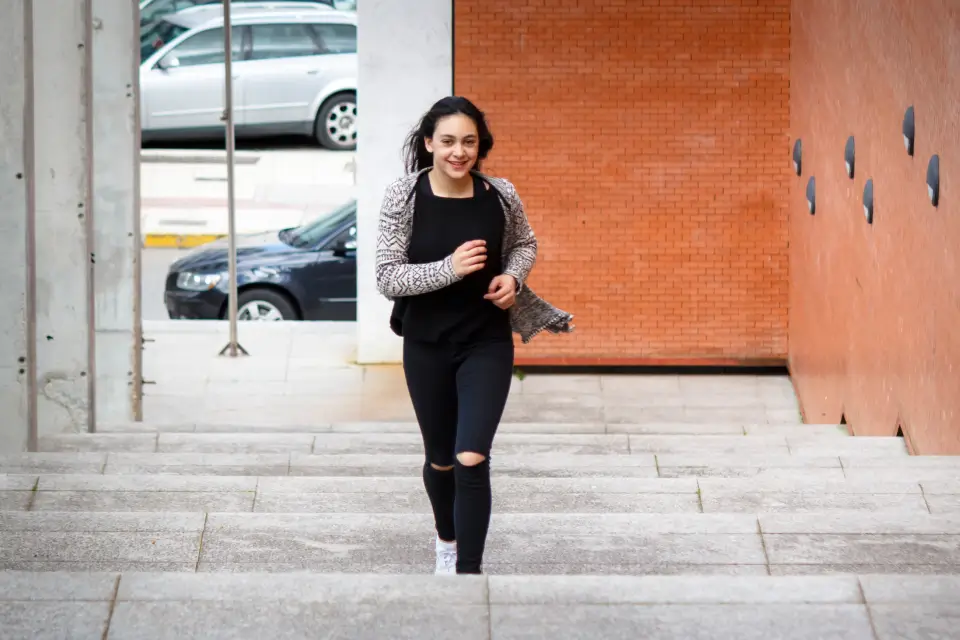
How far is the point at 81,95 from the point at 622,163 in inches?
188

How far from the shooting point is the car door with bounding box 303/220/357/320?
44.3 ft

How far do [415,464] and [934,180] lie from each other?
2653 millimetres

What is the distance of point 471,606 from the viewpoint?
141 inches

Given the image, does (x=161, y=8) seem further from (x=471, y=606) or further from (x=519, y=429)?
(x=471, y=606)

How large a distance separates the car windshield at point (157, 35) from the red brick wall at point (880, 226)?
34.1 feet

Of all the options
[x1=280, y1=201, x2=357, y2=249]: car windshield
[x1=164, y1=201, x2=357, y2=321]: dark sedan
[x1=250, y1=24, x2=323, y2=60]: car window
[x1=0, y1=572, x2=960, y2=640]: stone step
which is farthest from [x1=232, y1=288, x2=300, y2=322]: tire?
[x1=0, y1=572, x2=960, y2=640]: stone step

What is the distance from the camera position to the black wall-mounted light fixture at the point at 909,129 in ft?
23.7

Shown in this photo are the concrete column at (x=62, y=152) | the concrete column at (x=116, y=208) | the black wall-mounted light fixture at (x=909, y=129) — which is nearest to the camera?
the black wall-mounted light fixture at (x=909, y=129)

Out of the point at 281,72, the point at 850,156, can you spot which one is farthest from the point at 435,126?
the point at 281,72

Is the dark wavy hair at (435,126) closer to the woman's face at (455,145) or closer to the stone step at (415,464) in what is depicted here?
the woman's face at (455,145)

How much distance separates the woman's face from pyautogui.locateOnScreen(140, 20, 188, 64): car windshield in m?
15.5

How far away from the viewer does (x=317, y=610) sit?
356 cm

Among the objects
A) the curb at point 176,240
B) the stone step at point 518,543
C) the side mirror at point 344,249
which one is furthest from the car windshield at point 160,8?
the stone step at point 518,543

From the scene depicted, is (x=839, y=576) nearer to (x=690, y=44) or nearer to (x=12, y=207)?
(x=12, y=207)
